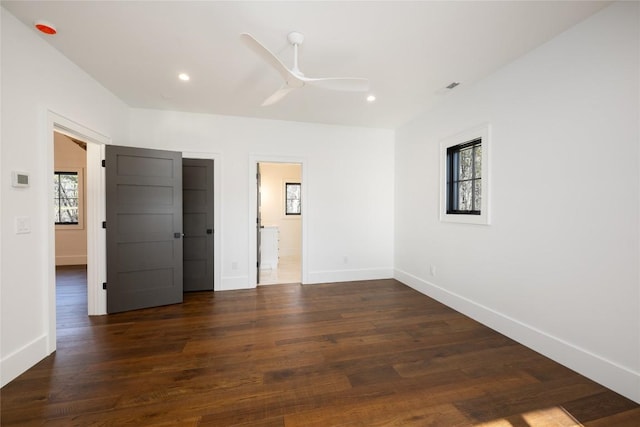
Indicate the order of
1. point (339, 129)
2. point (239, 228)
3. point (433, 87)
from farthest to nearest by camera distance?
point (339, 129)
point (239, 228)
point (433, 87)

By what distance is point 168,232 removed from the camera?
3.67 metres

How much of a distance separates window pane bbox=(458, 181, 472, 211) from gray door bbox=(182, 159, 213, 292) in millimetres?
3646

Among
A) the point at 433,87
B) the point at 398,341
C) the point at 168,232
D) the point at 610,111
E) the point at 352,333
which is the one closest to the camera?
the point at 610,111

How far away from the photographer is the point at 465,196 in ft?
11.5

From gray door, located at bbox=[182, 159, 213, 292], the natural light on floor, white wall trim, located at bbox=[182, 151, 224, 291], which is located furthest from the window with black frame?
gray door, located at bbox=[182, 159, 213, 292]

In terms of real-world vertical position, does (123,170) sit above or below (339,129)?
below

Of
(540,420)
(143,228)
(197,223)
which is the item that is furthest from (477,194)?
(143,228)

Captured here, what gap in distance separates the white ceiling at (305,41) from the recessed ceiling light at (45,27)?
35 mm

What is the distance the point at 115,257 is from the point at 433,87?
4450 millimetres

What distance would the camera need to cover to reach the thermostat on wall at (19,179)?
81.0 inches

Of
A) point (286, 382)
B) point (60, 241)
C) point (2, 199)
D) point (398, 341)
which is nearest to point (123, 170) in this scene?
point (2, 199)

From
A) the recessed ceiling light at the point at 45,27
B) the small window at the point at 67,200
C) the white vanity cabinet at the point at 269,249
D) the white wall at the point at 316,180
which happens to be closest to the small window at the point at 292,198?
the white vanity cabinet at the point at 269,249

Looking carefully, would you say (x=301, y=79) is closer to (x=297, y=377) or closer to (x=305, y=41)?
(x=305, y=41)

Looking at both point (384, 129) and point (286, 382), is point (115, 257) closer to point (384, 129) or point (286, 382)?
point (286, 382)
